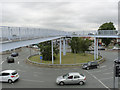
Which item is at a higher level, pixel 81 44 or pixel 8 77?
pixel 81 44

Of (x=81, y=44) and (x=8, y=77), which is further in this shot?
(x=81, y=44)

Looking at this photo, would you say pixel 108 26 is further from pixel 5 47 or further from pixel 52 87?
pixel 5 47

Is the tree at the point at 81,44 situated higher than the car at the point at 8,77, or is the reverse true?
the tree at the point at 81,44

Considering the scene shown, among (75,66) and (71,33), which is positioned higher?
(71,33)

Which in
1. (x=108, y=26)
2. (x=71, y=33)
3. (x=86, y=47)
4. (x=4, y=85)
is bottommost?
(x=4, y=85)

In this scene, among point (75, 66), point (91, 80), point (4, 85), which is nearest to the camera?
point (4, 85)

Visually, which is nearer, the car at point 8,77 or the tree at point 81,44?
the car at point 8,77

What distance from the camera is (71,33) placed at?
2961 centimetres

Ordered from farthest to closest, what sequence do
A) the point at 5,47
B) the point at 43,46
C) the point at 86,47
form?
the point at 86,47 → the point at 43,46 → the point at 5,47

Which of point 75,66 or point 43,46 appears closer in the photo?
point 75,66

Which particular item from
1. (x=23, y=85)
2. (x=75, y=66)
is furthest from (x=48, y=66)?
(x=23, y=85)

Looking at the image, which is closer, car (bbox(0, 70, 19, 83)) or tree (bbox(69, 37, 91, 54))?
car (bbox(0, 70, 19, 83))

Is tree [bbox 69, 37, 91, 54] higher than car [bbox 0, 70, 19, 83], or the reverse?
tree [bbox 69, 37, 91, 54]

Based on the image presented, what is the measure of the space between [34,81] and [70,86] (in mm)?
4036
